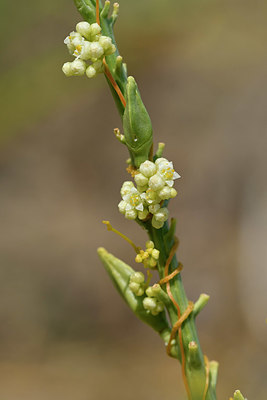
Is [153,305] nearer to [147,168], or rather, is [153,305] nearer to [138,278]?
[138,278]

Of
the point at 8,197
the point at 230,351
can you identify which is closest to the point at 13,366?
the point at 8,197

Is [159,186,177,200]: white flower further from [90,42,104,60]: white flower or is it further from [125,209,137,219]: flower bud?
[90,42,104,60]: white flower

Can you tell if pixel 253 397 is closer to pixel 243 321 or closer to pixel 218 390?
pixel 218 390

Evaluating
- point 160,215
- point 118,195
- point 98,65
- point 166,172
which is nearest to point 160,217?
point 160,215

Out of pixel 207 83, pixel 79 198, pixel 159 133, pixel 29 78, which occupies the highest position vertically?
pixel 29 78

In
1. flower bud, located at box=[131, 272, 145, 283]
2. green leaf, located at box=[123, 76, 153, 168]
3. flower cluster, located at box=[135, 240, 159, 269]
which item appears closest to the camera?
green leaf, located at box=[123, 76, 153, 168]

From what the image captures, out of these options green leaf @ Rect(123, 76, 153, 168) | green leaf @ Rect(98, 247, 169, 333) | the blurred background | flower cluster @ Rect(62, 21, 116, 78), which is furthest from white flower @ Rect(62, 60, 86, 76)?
the blurred background
